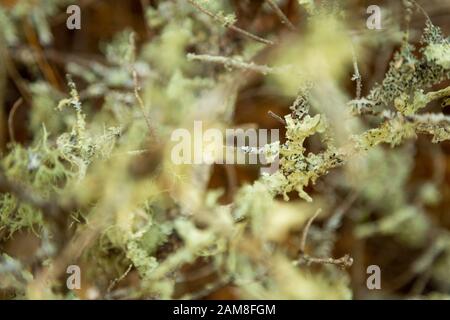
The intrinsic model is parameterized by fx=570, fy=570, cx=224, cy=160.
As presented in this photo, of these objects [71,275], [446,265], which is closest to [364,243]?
[446,265]

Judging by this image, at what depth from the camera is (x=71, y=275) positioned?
0.77 metres

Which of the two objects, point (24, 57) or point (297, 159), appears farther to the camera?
point (24, 57)

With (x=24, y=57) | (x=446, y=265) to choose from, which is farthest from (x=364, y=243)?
(x=24, y=57)

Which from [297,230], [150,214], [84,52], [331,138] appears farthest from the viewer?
[84,52]

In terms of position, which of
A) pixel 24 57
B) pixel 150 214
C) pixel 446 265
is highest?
pixel 24 57

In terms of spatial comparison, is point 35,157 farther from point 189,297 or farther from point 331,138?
point 331,138

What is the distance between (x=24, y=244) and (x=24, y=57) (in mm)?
458

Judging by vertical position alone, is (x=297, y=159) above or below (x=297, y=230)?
above

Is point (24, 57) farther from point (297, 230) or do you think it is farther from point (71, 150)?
point (297, 230)

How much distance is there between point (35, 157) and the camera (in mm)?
817

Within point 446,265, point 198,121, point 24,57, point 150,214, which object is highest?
point 24,57

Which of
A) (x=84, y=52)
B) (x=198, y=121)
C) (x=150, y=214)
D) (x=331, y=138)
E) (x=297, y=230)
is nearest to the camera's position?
(x=331, y=138)

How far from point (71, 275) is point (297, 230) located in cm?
46

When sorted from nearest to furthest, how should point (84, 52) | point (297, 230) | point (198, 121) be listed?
point (198, 121), point (297, 230), point (84, 52)
